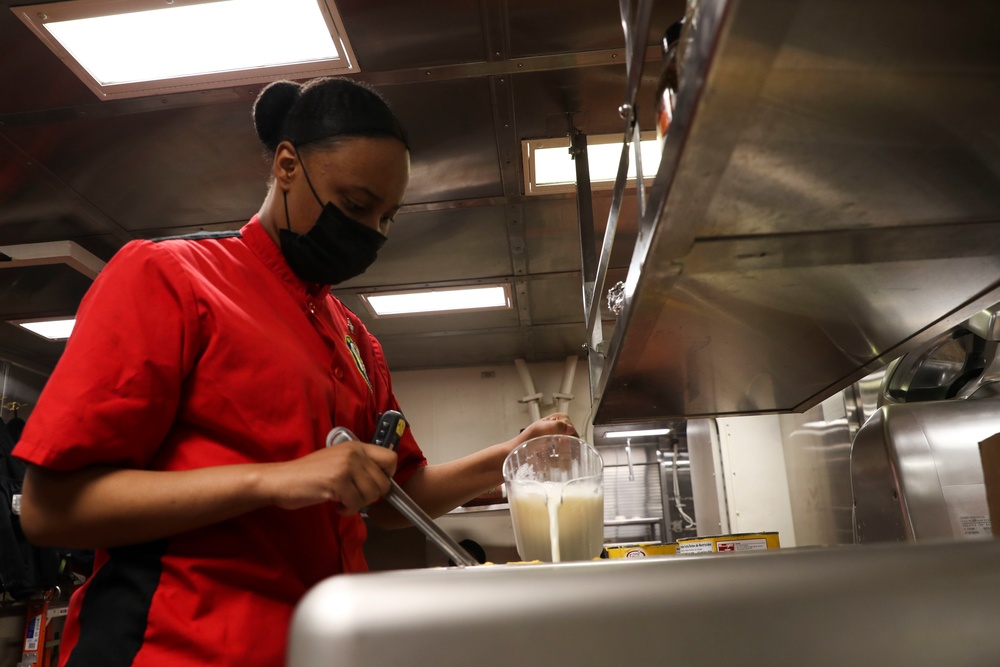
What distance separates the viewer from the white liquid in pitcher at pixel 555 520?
4.34ft

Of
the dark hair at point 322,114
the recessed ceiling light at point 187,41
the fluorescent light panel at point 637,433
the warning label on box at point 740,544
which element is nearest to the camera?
→ the dark hair at point 322,114

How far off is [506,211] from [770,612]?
118 inches

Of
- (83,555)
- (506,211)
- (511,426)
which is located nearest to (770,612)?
(506,211)

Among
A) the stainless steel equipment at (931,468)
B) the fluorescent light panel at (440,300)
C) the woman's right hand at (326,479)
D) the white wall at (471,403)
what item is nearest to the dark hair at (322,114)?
the woman's right hand at (326,479)

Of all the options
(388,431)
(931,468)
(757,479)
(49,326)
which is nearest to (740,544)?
(931,468)

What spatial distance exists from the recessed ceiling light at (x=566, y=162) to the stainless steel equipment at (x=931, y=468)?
1427 millimetres

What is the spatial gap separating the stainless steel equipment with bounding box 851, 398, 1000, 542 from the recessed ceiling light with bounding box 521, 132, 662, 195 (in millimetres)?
1427

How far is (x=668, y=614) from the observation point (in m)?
0.58

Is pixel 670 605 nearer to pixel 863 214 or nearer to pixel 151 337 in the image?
pixel 863 214

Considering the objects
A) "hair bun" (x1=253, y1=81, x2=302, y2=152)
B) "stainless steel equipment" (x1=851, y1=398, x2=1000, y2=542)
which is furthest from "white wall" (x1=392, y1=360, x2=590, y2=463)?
"hair bun" (x1=253, y1=81, x2=302, y2=152)

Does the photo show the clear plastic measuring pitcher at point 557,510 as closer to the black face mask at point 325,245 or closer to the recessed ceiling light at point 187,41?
the black face mask at point 325,245

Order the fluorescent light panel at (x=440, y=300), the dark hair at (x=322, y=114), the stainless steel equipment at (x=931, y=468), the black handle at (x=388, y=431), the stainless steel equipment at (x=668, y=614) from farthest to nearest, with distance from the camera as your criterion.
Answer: the fluorescent light panel at (x=440, y=300)
the stainless steel equipment at (x=931, y=468)
the dark hair at (x=322, y=114)
the black handle at (x=388, y=431)
the stainless steel equipment at (x=668, y=614)

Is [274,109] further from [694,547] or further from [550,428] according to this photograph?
[694,547]

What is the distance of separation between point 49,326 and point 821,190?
Answer: 15.6 feet
